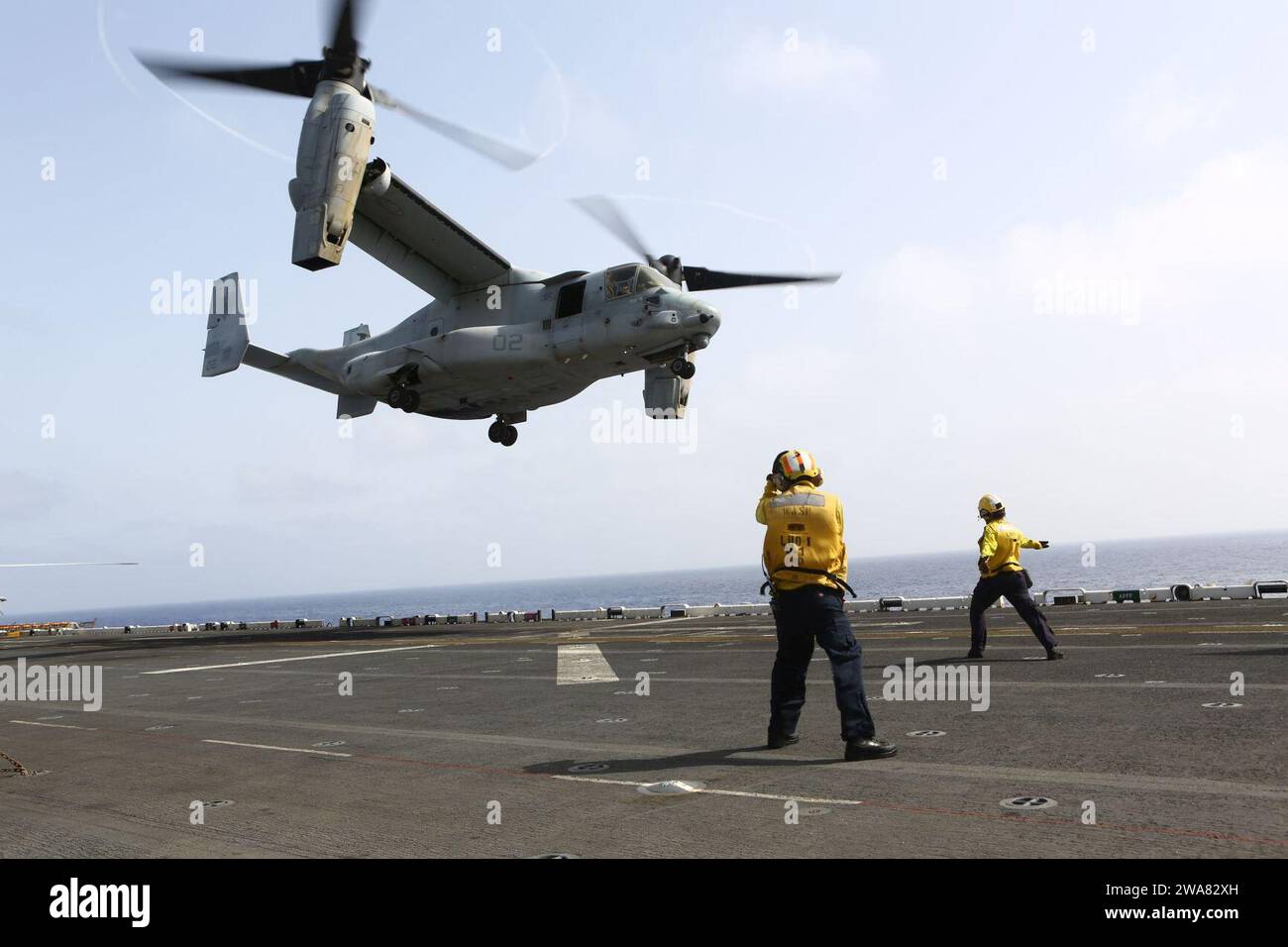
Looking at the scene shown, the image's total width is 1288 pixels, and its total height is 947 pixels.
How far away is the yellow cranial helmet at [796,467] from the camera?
7250mm

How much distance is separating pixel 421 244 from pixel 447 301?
236cm

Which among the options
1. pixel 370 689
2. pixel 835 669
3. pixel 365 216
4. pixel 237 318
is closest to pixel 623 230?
pixel 365 216

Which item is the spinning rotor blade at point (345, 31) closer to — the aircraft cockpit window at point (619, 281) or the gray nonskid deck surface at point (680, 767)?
the aircraft cockpit window at point (619, 281)

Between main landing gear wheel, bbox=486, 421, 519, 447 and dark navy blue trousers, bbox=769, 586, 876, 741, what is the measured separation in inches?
1235

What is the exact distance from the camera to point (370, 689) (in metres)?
14.1

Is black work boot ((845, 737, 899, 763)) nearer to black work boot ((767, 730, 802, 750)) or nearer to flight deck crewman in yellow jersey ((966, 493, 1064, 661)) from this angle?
black work boot ((767, 730, 802, 750))

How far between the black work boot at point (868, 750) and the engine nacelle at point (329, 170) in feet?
70.7

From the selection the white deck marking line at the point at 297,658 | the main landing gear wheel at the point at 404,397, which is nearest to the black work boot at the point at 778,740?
the white deck marking line at the point at 297,658

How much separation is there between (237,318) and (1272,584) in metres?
36.5

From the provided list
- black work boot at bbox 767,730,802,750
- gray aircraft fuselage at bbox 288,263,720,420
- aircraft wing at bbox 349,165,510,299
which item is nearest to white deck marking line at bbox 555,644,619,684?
black work boot at bbox 767,730,802,750

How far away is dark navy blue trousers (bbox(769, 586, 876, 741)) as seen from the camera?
6664mm
